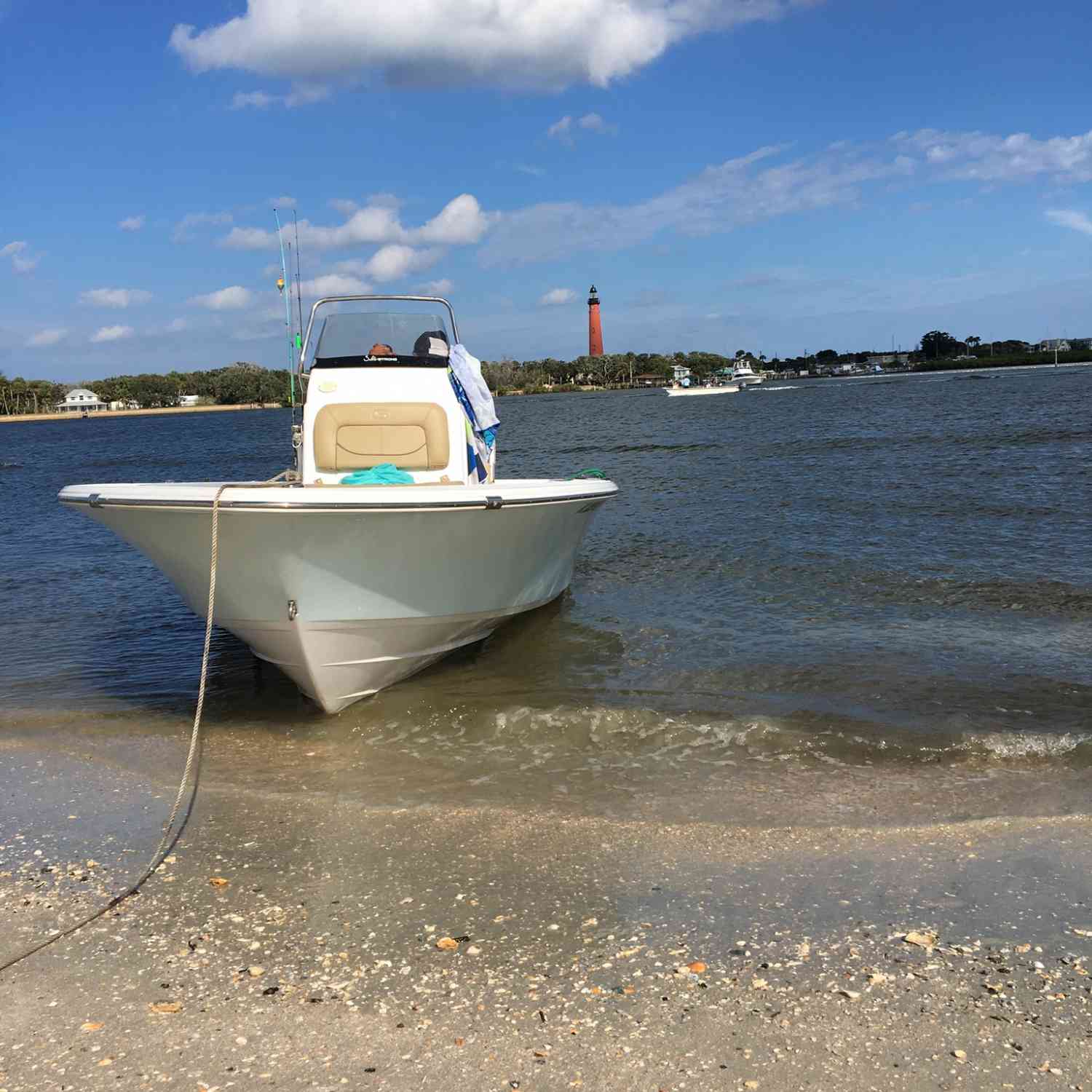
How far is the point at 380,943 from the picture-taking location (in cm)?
391

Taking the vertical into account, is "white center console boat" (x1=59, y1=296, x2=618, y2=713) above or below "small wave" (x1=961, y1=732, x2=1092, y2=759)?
above

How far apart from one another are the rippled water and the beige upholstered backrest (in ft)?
5.72

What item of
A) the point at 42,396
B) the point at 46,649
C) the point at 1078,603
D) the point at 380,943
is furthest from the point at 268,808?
the point at 42,396

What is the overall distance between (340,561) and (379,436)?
2.25 meters

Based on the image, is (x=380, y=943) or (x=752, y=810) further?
(x=752, y=810)

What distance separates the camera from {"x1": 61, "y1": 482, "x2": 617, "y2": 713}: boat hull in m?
5.79

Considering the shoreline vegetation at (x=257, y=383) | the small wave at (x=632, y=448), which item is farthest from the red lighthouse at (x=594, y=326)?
the small wave at (x=632, y=448)

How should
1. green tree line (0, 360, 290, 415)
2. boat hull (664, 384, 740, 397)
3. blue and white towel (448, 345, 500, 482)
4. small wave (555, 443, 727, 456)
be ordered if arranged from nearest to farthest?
1. blue and white towel (448, 345, 500, 482)
2. small wave (555, 443, 727, 456)
3. boat hull (664, 384, 740, 397)
4. green tree line (0, 360, 290, 415)

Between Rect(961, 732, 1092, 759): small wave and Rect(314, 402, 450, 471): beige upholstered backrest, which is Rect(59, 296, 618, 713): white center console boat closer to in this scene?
Rect(314, 402, 450, 471): beige upholstered backrest

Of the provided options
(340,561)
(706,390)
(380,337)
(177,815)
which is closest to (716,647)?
(340,561)

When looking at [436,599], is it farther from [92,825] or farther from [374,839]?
[92,825]

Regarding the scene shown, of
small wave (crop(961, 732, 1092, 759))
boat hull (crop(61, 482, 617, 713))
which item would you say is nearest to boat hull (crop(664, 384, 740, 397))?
boat hull (crop(61, 482, 617, 713))

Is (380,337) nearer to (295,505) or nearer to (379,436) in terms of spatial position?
(379,436)

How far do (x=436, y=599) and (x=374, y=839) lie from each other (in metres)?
2.09
